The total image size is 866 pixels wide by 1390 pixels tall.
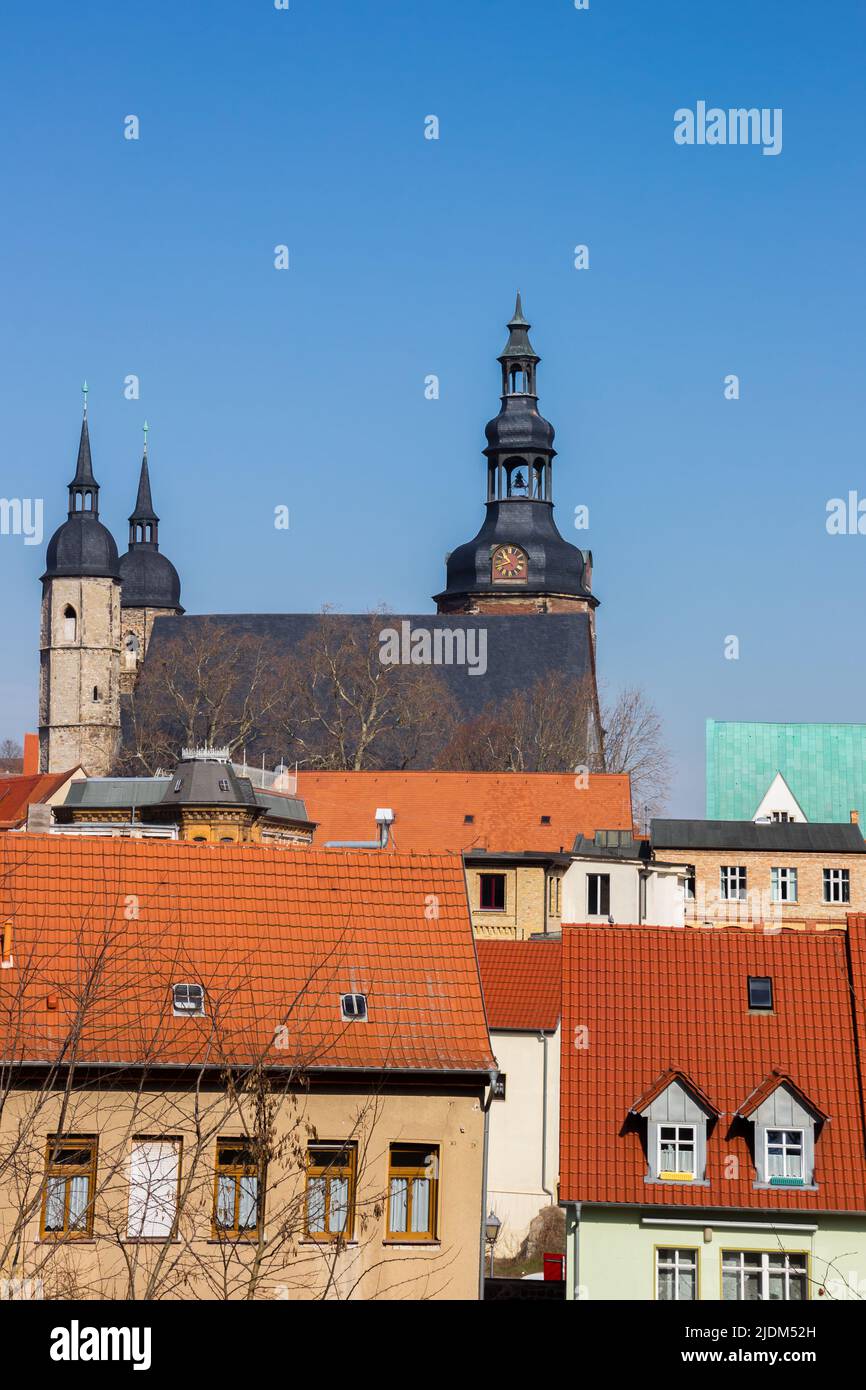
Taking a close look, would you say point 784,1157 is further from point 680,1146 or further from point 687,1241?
point 687,1241

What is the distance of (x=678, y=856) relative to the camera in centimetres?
6053

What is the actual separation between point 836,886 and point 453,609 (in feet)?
171

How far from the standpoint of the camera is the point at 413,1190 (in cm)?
1666

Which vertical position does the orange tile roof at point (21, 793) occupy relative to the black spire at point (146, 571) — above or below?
below

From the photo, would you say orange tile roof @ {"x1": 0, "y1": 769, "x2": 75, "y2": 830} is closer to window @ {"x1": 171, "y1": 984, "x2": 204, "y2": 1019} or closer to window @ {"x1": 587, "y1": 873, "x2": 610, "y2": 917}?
window @ {"x1": 587, "y1": 873, "x2": 610, "y2": 917}

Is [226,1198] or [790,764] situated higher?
[790,764]

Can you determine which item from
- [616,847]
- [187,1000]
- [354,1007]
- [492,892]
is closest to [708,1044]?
[354,1007]

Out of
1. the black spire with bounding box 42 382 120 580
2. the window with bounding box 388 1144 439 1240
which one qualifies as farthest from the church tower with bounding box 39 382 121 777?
the window with bounding box 388 1144 439 1240

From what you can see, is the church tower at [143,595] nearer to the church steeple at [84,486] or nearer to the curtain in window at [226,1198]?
the church steeple at [84,486]

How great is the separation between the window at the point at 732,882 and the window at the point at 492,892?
40.7ft

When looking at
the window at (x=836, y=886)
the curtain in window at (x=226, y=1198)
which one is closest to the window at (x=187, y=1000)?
the curtain in window at (x=226, y=1198)

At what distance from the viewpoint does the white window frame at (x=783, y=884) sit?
61.0 m
